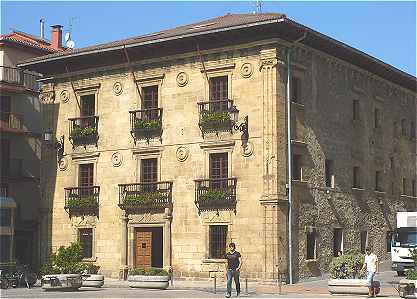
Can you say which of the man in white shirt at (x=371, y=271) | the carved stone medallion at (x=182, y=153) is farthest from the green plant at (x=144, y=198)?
the man in white shirt at (x=371, y=271)

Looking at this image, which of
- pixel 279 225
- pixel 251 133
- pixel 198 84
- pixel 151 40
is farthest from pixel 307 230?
pixel 151 40

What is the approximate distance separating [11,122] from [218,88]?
619 inches

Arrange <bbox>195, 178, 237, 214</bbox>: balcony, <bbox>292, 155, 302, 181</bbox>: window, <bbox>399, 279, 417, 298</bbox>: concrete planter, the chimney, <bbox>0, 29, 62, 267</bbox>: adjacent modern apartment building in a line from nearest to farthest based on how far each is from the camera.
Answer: <bbox>399, 279, 417, 298</bbox>: concrete planter < <bbox>195, 178, 237, 214</bbox>: balcony < <bbox>292, 155, 302, 181</bbox>: window < <bbox>0, 29, 62, 267</bbox>: adjacent modern apartment building < the chimney

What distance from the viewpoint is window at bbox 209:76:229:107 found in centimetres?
3506

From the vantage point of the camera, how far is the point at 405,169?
4575cm

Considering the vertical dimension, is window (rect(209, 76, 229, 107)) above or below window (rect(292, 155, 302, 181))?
above

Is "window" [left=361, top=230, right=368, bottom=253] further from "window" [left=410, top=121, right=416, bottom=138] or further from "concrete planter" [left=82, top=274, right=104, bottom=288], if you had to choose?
"concrete planter" [left=82, top=274, right=104, bottom=288]

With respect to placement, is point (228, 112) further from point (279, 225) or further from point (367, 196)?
point (367, 196)

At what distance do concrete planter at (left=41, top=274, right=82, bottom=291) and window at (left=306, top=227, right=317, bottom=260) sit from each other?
1151 cm

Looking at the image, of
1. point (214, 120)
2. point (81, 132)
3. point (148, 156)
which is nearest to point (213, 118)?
point (214, 120)

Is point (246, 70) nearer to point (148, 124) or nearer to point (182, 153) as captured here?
point (182, 153)

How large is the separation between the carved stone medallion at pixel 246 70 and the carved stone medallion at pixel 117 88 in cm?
746

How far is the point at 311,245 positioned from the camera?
3541 cm

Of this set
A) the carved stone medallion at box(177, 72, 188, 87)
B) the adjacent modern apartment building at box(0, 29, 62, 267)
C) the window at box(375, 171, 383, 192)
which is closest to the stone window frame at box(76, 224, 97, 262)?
the adjacent modern apartment building at box(0, 29, 62, 267)
